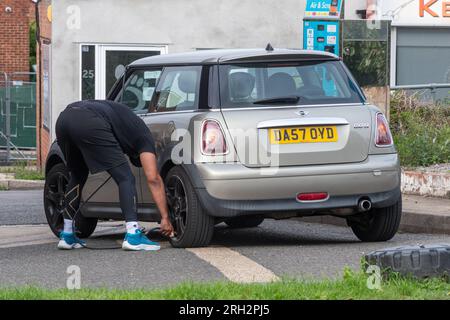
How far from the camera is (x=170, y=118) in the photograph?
10047 mm

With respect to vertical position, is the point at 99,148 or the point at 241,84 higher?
the point at 241,84

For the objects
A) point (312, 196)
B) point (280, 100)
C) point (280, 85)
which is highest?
point (280, 85)

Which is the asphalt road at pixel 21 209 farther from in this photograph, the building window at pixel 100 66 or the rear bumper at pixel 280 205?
the building window at pixel 100 66

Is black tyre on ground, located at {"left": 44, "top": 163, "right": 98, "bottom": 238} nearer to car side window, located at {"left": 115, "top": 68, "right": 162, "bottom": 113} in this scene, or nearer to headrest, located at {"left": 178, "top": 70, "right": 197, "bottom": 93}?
car side window, located at {"left": 115, "top": 68, "right": 162, "bottom": 113}

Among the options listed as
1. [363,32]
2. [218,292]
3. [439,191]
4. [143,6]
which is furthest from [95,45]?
[218,292]

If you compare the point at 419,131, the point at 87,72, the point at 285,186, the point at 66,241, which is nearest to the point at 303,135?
the point at 285,186

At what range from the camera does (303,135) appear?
9.66 meters

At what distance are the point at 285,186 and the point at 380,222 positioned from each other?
3.48ft

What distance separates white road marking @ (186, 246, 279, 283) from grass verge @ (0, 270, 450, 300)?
0.69 m

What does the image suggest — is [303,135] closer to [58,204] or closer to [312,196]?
[312,196]

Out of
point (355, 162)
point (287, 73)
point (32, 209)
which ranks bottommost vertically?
point (32, 209)

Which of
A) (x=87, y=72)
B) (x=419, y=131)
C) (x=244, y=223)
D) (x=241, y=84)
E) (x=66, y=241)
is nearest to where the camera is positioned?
(x=241, y=84)
